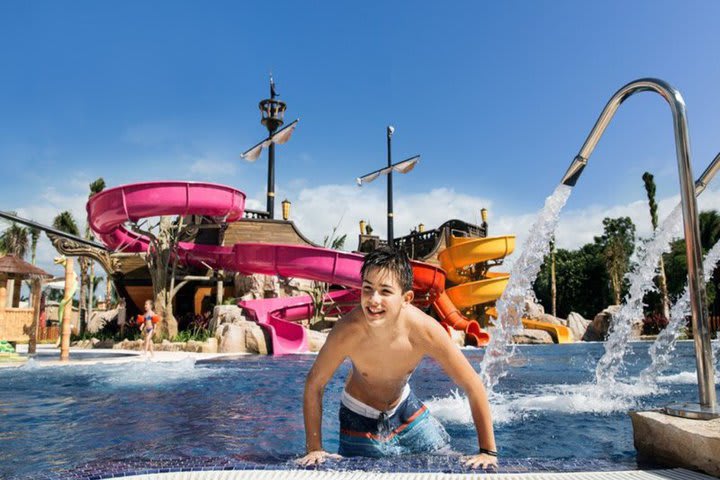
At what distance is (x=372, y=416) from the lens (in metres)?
2.49

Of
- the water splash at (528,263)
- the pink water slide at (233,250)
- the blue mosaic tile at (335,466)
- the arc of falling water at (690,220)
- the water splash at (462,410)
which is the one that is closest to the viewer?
the blue mosaic tile at (335,466)

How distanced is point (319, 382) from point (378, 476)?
0.55m

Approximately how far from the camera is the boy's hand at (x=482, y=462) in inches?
78.6

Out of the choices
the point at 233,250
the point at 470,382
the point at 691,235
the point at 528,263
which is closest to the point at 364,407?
the point at 470,382

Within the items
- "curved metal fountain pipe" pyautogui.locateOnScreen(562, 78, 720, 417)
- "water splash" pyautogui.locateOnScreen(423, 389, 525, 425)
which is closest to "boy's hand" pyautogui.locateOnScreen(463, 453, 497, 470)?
"curved metal fountain pipe" pyautogui.locateOnScreen(562, 78, 720, 417)

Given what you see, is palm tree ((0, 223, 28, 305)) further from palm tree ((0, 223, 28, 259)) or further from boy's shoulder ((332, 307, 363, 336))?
boy's shoulder ((332, 307, 363, 336))

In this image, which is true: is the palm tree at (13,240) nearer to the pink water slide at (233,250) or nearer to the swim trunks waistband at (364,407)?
the pink water slide at (233,250)

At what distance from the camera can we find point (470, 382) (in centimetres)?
214

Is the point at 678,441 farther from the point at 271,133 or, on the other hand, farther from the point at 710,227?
the point at 710,227

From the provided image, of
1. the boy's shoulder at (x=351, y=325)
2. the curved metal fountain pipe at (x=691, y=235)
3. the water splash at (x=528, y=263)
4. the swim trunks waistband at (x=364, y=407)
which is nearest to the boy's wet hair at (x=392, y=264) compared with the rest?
the boy's shoulder at (x=351, y=325)

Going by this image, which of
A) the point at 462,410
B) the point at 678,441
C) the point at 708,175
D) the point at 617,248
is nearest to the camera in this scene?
the point at 678,441

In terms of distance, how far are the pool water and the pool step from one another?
0.48 feet

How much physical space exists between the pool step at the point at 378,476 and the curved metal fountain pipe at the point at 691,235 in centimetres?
56

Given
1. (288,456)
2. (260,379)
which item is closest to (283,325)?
(260,379)
